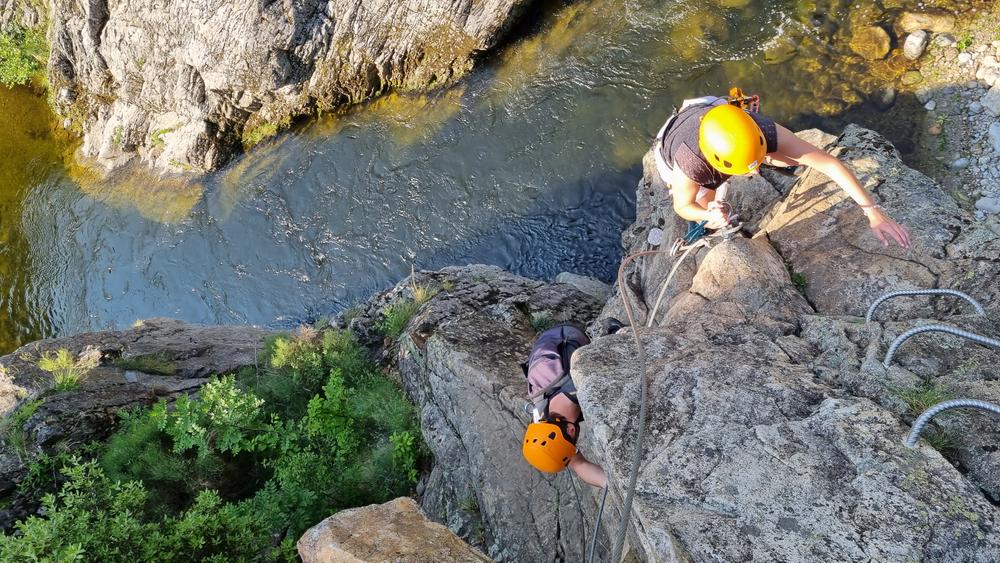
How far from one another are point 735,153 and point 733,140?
11 centimetres

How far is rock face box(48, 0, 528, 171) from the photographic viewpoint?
12195 mm

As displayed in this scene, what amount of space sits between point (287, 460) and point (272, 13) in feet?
32.6

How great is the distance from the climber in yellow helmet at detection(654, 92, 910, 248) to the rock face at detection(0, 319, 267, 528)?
6939 mm

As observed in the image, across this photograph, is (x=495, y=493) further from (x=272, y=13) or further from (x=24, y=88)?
(x=24, y=88)

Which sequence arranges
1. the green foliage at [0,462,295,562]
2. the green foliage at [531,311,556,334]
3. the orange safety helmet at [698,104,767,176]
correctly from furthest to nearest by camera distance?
the green foliage at [531,311,556,334] → the orange safety helmet at [698,104,767,176] → the green foliage at [0,462,295,562]

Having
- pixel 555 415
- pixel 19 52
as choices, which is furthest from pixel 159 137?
pixel 555 415

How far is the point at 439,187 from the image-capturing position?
445 inches

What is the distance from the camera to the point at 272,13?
39.8 feet

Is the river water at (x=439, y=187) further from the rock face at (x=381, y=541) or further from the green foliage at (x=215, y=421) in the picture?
the rock face at (x=381, y=541)

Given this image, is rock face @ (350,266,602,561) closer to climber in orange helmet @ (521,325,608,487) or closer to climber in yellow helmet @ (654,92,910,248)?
climber in orange helmet @ (521,325,608,487)

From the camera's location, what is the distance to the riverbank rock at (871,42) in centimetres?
904

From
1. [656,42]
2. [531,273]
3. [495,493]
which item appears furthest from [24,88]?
[495,493]

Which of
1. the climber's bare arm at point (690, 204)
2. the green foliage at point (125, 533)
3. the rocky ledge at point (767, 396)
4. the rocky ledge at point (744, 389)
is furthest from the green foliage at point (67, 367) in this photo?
the climber's bare arm at point (690, 204)

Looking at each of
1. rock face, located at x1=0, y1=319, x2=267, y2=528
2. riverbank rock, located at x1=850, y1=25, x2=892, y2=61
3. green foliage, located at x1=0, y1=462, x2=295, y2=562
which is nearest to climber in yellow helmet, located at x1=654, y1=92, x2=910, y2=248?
green foliage, located at x1=0, y1=462, x2=295, y2=562
